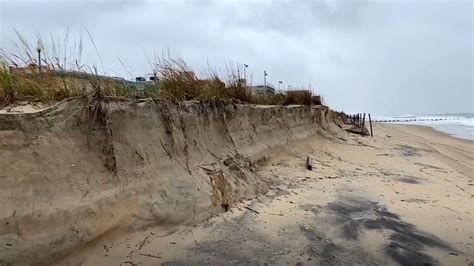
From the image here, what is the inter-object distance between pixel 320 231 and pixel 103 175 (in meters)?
2.50

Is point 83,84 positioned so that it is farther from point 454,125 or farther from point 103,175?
point 454,125

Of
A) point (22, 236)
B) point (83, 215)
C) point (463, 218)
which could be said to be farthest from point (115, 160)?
point (463, 218)

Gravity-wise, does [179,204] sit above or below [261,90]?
below

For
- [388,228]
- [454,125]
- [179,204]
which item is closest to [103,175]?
[179,204]

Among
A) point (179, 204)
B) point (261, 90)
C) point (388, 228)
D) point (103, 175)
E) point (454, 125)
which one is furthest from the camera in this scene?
point (454, 125)

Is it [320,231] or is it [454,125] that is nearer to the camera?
[320,231]

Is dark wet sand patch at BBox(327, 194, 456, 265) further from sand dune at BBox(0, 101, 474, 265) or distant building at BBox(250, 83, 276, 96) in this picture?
distant building at BBox(250, 83, 276, 96)

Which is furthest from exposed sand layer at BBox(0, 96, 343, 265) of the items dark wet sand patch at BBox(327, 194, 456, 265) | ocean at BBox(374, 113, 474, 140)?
ocean at BBox(374, 113, 474, 140)

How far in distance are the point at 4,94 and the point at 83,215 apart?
148 centimetres

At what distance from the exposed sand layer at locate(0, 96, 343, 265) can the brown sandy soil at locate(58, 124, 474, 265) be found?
0.61ft

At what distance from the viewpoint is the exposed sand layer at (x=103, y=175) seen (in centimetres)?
357

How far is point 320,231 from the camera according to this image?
4.90 m

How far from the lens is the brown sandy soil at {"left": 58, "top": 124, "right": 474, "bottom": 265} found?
13.4ft

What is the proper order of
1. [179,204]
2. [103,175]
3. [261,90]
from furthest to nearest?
[261,90] < [179,204] < [103,175]
